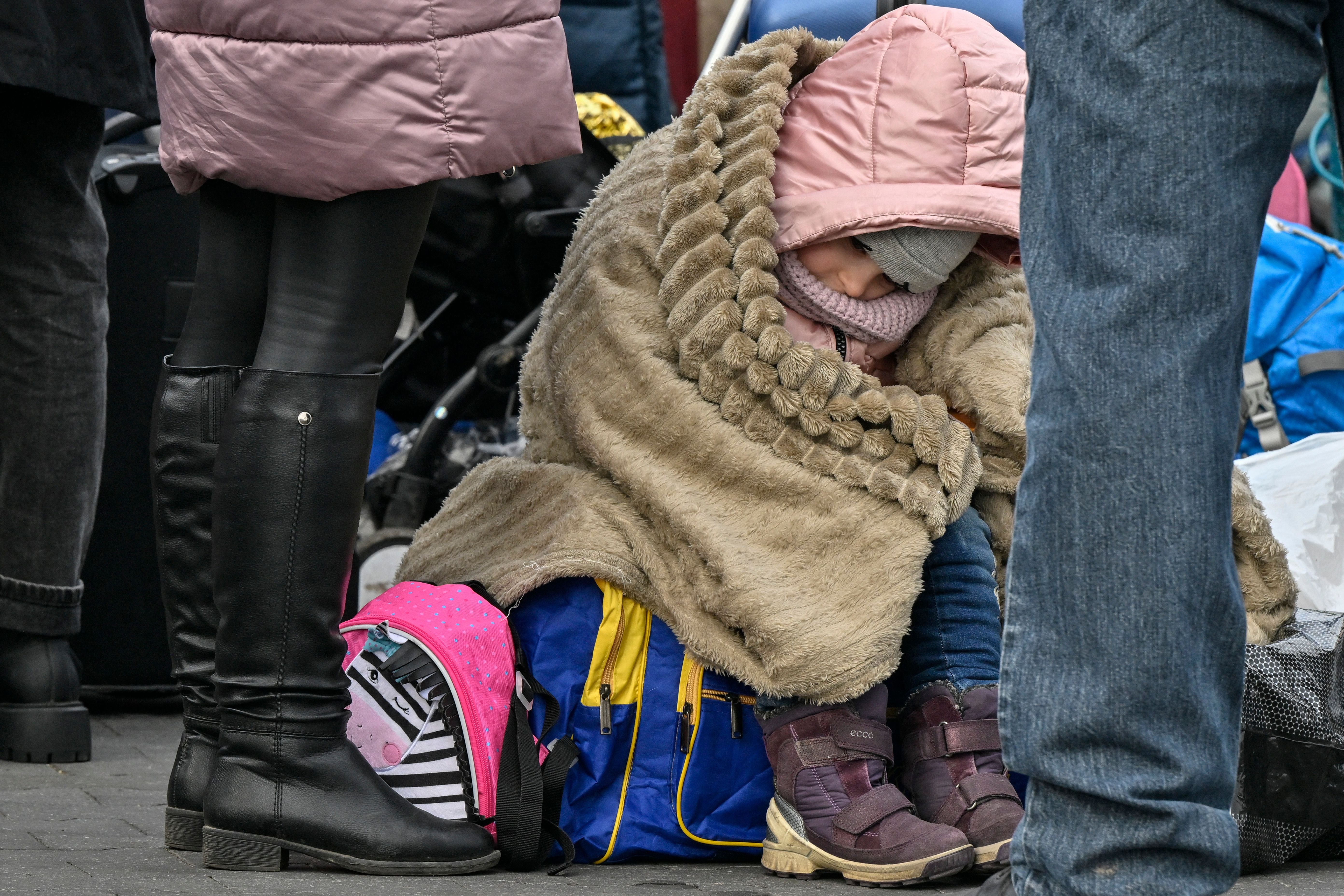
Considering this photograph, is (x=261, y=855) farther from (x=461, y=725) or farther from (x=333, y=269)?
(x=333, y=269)

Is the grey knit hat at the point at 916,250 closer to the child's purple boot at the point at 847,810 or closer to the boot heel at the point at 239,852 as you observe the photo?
the child's purple boot at the point at 847,810

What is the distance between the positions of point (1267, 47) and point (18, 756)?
2029 mm

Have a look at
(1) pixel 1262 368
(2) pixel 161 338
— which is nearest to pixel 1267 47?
(1) pixel 1262 368

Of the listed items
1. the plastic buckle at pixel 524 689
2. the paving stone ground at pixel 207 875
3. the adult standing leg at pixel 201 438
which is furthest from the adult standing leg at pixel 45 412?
the plastic buckle at pixel 524 689

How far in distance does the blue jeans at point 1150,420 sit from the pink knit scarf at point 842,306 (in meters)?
0.90

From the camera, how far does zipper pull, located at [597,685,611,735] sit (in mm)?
1840

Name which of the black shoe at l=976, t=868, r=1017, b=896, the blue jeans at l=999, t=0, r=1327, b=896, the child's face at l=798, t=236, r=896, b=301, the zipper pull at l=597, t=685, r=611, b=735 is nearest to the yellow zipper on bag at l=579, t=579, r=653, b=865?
the zipper pull at l=597, t=685, r=611, b=735

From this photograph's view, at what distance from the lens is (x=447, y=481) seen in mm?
3172

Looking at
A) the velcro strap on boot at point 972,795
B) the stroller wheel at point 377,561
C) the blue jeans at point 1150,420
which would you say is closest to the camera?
the blue jeans at point 1150,420

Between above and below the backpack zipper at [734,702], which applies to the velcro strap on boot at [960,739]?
above

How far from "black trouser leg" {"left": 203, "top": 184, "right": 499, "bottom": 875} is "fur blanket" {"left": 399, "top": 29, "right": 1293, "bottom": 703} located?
0.30 metres

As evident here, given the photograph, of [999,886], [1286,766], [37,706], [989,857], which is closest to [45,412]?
[37,706]

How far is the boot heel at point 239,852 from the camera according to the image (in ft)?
5.37

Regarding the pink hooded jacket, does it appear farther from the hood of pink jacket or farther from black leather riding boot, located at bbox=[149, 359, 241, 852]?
black leather riding boot, located at bbox=[149, 359, 241, 852]
